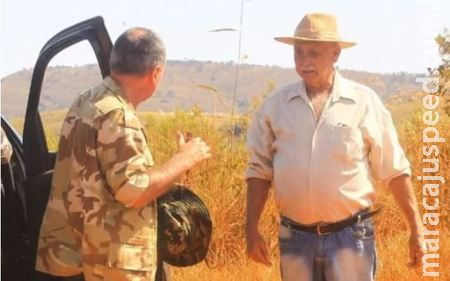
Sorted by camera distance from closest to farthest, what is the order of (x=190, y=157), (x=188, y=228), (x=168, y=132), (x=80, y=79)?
(x=190, y=157), (x=188, y=228), (x=168, y=132), (x=80, y=79)

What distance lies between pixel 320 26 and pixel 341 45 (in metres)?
0.14

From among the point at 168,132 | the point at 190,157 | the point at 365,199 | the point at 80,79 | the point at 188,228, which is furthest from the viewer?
the point at 80,79

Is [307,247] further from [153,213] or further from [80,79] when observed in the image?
[80,79]

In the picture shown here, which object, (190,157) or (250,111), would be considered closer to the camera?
(190,157)

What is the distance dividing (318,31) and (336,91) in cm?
31

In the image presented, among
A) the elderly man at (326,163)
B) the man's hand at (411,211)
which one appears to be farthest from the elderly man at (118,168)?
the man's hand at (411,211)

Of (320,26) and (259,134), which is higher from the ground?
(320,26)

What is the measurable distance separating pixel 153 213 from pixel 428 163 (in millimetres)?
4285

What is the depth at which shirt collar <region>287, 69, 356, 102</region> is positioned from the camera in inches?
186

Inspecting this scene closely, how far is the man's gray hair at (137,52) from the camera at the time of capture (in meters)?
3.96

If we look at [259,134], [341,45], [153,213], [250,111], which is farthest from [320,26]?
[250,111]

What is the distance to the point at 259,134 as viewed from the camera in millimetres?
4883

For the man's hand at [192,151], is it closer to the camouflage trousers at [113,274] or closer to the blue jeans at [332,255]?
the camouflage trousers at [113,274]

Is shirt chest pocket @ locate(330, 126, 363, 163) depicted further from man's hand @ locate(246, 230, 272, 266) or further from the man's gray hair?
the man's gray hair
